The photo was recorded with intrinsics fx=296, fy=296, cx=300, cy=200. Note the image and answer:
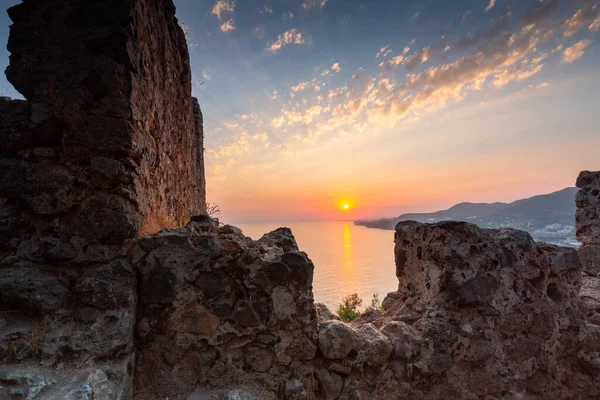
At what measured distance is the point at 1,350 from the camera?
1705mm

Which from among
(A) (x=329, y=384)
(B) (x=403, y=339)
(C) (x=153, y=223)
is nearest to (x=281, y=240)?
(C) (x=153, y=223)

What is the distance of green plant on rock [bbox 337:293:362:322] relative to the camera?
10645 mm

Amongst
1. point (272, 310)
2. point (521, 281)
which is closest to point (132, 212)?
point (272, 310)

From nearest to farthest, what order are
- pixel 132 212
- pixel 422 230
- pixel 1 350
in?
pixel 1 350
pixel 132 212
pixel 422 230

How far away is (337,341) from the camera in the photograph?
2320 mm

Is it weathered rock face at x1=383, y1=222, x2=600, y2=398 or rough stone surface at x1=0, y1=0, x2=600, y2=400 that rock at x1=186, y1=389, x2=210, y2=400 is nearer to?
rough stone surface at x1=0, y1=0, x2=600, y2=400

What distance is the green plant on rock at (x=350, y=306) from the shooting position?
1064cm

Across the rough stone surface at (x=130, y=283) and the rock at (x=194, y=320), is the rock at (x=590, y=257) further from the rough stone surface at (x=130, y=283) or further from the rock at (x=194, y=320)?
the rock at (x=194, y=320)

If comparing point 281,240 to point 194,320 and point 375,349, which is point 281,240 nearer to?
point 194,320

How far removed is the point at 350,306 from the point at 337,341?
1009cm

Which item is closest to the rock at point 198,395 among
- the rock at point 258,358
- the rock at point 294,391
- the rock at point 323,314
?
the rock at point 258,358

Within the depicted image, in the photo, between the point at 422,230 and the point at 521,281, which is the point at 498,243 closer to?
the point at 521,281

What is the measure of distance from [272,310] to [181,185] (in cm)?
237

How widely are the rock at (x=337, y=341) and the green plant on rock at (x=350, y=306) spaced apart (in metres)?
8.59
